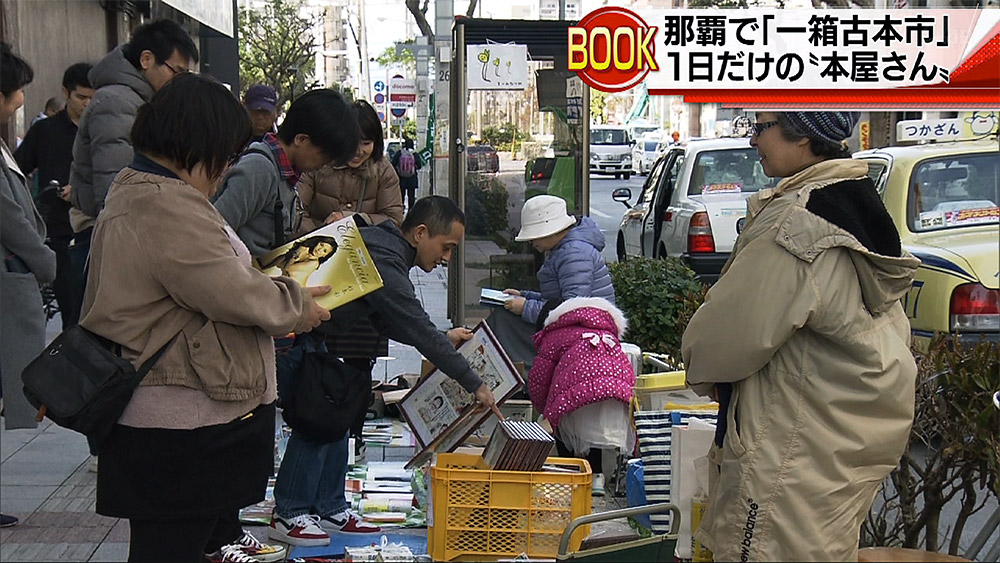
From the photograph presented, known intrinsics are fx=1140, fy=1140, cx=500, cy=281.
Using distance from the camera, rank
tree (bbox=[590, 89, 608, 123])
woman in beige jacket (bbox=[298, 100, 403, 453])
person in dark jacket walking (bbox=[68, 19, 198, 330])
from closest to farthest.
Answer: person in dark jacket walking (bbox=[68, 19, 198, 330])
woman in beige jacket (bbox=[298, 100, 403, 453])
tree (bbox=[590, 89, 608, 123])

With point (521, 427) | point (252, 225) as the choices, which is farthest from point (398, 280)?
point (521, 427)

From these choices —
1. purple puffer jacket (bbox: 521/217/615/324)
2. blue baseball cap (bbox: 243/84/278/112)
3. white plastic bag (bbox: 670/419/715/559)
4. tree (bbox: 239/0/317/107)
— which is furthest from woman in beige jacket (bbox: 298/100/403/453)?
tree (bbox: 239/0/317/107)

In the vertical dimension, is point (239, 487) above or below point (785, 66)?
below

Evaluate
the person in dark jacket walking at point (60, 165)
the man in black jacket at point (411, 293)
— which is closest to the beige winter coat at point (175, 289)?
the man in black jacket at point (411, 293)

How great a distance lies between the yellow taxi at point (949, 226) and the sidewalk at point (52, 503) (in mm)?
4024

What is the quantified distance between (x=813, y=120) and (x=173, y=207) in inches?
66.9

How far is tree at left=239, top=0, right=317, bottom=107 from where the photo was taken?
34875 millimetres

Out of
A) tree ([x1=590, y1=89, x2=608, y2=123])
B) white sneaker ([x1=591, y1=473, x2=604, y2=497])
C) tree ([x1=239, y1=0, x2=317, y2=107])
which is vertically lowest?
white sneaker ([x1=591, y1=473, x2=604, y2=497])

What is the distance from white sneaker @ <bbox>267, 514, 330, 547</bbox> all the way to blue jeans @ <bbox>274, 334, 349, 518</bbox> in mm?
35

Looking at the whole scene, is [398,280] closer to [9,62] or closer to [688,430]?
[688,430]

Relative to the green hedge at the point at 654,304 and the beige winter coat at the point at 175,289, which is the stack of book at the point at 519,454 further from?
the green hedge at the point at 654,304

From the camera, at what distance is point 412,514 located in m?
5.39

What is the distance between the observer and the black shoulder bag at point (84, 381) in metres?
2.85

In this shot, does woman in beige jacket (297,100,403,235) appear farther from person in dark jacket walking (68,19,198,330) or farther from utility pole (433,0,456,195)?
utility pole (433,0,456,195)
